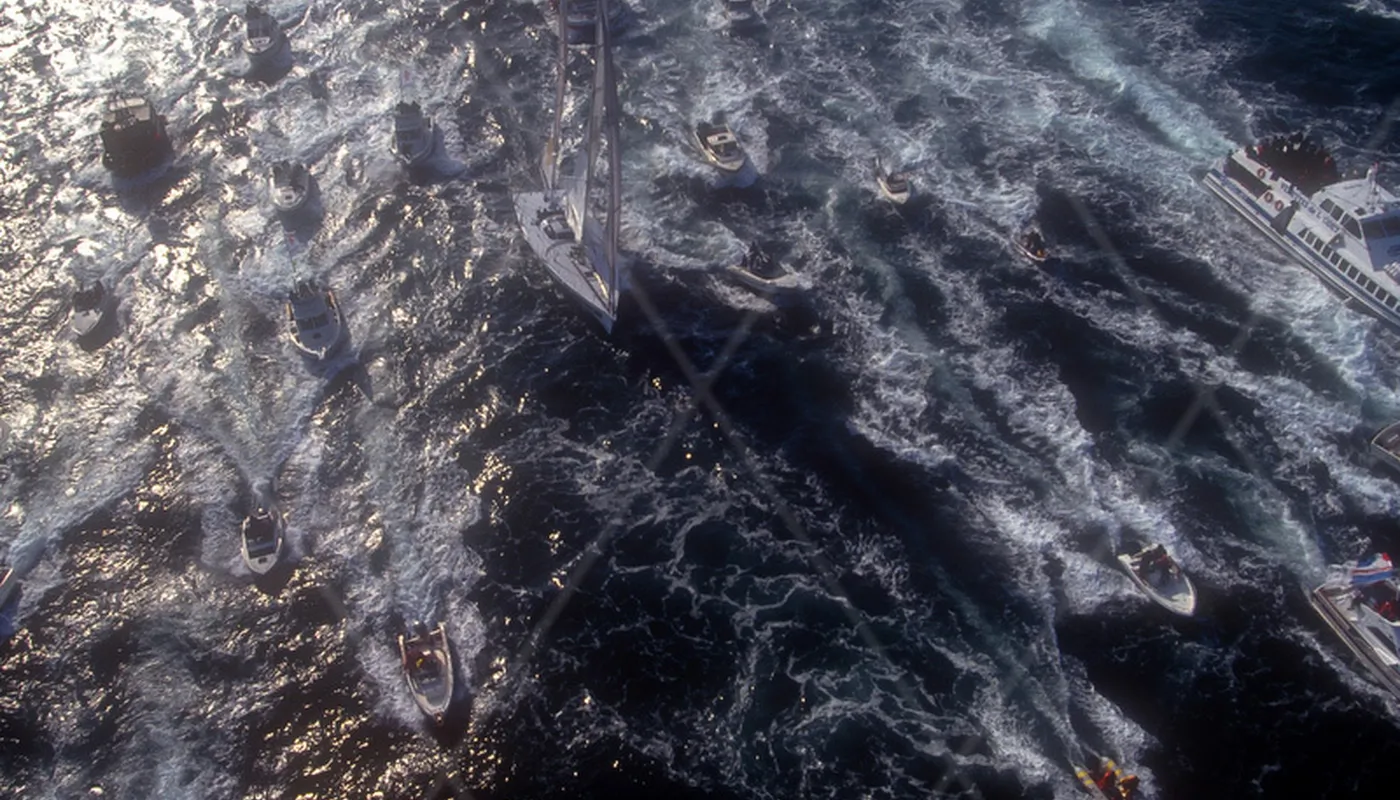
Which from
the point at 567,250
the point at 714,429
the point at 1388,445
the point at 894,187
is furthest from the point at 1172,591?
the point at 567,250

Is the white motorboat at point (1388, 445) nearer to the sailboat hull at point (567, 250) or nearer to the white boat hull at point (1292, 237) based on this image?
the white boat hull at point (1292, 237)

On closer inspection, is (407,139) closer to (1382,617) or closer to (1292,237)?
(1292,237)

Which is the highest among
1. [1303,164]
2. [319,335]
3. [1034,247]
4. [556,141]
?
[1303,164]

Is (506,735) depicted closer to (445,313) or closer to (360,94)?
(445,313)

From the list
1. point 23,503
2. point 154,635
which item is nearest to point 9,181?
point 23,503

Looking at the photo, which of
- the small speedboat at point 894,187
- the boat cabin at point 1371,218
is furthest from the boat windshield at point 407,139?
the boat cabin at point 1371,218
